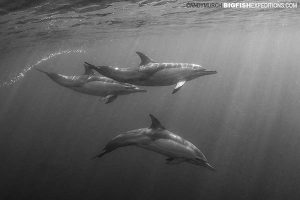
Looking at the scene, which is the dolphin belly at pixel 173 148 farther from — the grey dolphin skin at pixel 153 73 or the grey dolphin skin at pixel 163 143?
the grey dolphin skin at pixel 153 73

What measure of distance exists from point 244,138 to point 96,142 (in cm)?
1220

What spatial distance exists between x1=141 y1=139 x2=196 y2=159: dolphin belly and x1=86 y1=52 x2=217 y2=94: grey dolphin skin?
5.22ft

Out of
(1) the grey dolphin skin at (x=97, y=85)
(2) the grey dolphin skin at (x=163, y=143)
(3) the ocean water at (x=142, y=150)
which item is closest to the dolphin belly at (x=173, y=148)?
(2) the grey dolphin skin at (x=163, y=143)

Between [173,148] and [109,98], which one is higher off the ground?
[109,98]

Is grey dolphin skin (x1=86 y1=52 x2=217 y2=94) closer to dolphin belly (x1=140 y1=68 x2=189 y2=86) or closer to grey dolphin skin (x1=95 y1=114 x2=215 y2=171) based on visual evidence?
dolphin belly (x1=140 y1=68 x2=189 y2=86)

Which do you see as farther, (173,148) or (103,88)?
(173,148)

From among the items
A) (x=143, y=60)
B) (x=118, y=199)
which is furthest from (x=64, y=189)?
(x=143, y=60)

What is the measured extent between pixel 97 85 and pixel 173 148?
8.28 ft

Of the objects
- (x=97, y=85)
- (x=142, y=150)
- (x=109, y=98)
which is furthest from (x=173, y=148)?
(x=142, y=150)

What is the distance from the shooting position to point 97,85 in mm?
7965

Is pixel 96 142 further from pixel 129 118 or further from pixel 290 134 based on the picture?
pixel 290 134

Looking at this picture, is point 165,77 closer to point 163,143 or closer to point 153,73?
point 153,73

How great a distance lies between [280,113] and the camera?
2967 centimetres

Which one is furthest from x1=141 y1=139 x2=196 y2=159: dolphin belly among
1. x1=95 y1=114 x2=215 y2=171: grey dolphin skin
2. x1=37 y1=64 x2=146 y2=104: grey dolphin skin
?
x1=37 y1=64 x2=146 y2=104: grey dolphin skin
